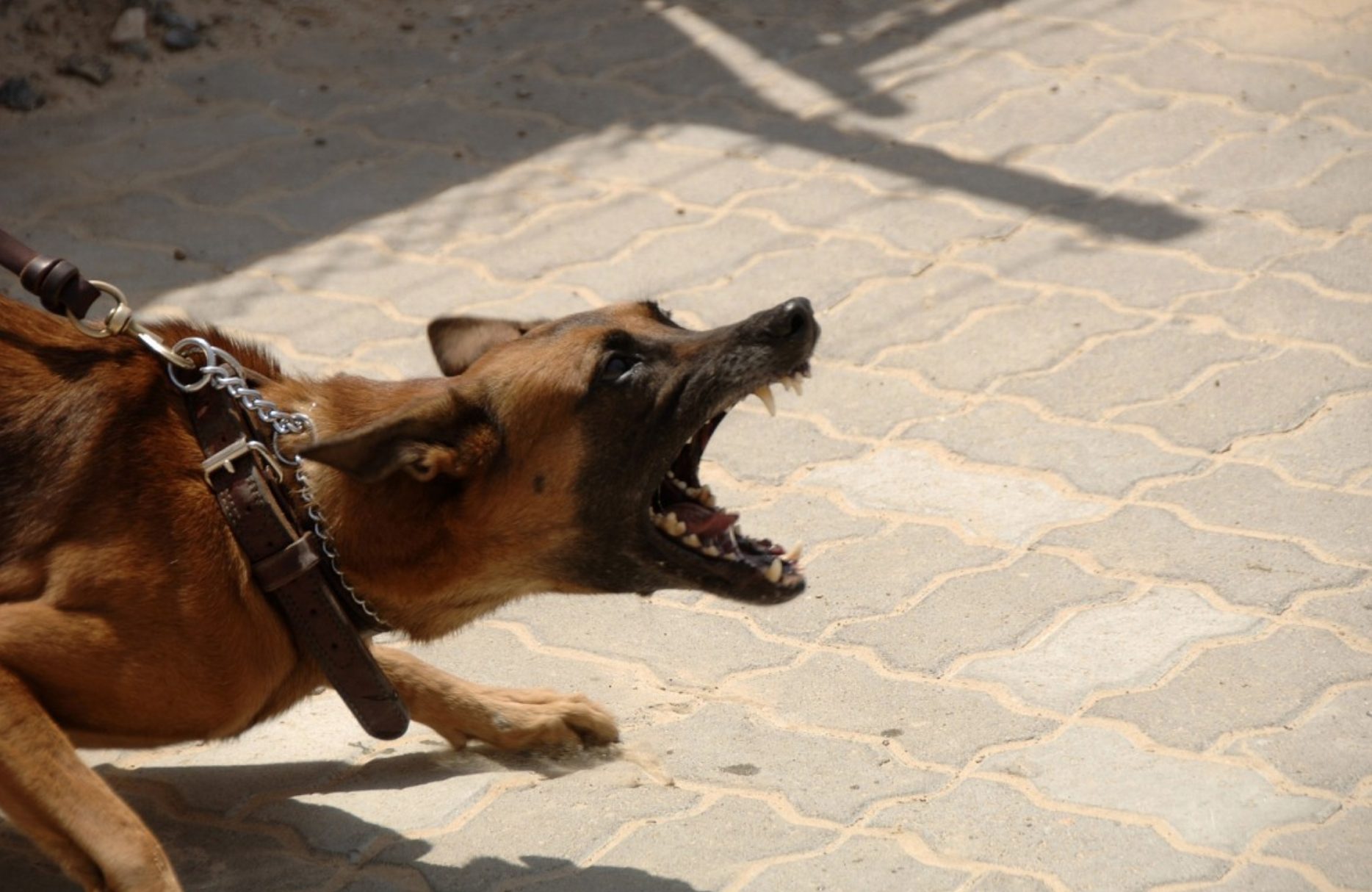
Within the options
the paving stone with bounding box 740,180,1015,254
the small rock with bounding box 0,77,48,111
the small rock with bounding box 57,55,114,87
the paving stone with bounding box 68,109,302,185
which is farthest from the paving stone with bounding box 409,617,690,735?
the small rock with bounding box 57,55,114,87

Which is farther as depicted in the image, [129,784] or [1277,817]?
[129,784]

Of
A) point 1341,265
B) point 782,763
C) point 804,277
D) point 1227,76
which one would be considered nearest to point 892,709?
point 782,763

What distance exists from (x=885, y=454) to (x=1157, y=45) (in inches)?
148

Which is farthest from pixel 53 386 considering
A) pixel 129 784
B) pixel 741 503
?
pixel 741 503

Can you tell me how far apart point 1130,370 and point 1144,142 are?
6.42 feet

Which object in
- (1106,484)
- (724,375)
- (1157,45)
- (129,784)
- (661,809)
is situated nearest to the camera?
(724,375)

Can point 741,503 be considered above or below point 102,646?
below

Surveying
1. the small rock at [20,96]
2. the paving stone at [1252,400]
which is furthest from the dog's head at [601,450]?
the small rock at [20,96]

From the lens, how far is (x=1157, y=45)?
311 inches

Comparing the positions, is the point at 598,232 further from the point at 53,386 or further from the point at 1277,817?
the point at 1277,817

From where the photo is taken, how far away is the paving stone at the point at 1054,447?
4980mm

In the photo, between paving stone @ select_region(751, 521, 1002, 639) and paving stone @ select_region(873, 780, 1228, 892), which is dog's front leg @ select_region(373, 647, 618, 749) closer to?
paving stone @ select_region(751, 521, 1002, 639)

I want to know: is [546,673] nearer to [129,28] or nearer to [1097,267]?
[1097,267]

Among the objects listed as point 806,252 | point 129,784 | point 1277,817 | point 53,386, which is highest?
point 53,386
